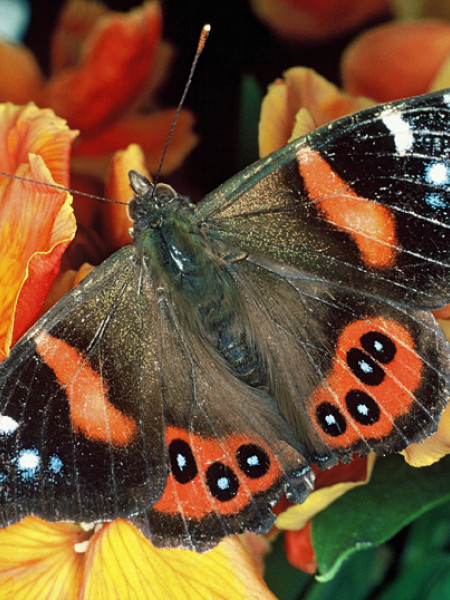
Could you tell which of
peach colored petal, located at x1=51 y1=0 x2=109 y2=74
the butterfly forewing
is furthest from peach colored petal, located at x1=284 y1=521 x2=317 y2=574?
peach colored petal, located at x1=51 y1=0 x2=109 y2=74

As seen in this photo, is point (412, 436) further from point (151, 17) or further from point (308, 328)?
point (151, 17)

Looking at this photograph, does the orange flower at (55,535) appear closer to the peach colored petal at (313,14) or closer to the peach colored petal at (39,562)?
the peach colored petal at (39,562)

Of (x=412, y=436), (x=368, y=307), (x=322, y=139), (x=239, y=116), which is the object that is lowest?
(x=412, y=436)

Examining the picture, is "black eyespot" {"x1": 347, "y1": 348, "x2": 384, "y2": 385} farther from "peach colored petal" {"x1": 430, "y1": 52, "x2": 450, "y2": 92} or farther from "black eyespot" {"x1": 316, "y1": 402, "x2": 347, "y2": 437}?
"peach colored petal" {"x1": 430, "y1": 52, "x2": 450, "y2": 92}

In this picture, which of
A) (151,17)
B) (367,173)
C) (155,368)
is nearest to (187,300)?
(155,368)

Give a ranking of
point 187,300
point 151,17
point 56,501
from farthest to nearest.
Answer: point 151,17 < point 187,300 < point 56,501

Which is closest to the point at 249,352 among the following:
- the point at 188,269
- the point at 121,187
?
the point at 188,269
